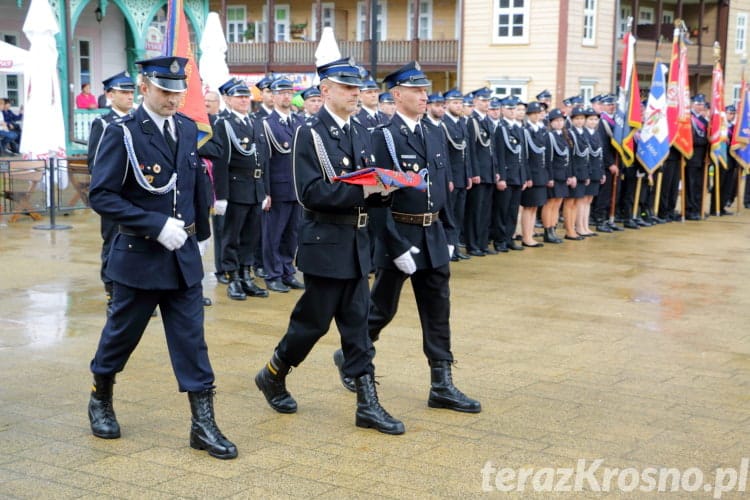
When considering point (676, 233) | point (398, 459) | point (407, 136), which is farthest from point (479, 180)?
point (398, 459)

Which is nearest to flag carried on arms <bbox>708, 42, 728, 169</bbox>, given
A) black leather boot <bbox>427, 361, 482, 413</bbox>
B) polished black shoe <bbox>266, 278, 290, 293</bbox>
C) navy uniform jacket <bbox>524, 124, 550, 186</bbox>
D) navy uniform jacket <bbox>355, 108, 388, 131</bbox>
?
navy uniform jacket <bbox>524, 124, 550, 186</bbox>

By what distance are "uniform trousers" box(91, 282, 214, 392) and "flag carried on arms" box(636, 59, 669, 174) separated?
41.6 feet

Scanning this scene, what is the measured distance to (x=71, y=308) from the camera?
9195mm

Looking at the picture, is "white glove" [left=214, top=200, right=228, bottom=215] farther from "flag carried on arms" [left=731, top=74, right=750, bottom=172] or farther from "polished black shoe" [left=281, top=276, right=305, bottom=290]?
"flag carried on arms" [left=731, top=74, right=750, bottom=172]

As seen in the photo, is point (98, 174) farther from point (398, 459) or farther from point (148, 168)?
point (398, 459)

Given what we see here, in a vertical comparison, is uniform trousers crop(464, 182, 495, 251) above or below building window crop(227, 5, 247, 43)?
below

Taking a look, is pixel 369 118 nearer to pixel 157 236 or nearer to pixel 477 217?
pixel 477 217

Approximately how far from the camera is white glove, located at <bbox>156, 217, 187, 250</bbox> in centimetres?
509

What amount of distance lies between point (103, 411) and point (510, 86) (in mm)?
27565

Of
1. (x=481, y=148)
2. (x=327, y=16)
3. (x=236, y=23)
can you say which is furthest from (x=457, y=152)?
(x=236, y=23)

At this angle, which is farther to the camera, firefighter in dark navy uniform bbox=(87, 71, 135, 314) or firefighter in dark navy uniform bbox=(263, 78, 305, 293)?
firefighter in dark navy uniform bbox=(263, 78, 305, 293)

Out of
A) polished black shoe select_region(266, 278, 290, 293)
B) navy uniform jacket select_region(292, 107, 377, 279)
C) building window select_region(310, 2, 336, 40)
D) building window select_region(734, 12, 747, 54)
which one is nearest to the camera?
navy uniform jacket select_region(292, 107, 377, 279)

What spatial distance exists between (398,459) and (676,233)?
11.9 meters

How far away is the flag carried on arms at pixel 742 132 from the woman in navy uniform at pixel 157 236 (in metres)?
16.2
